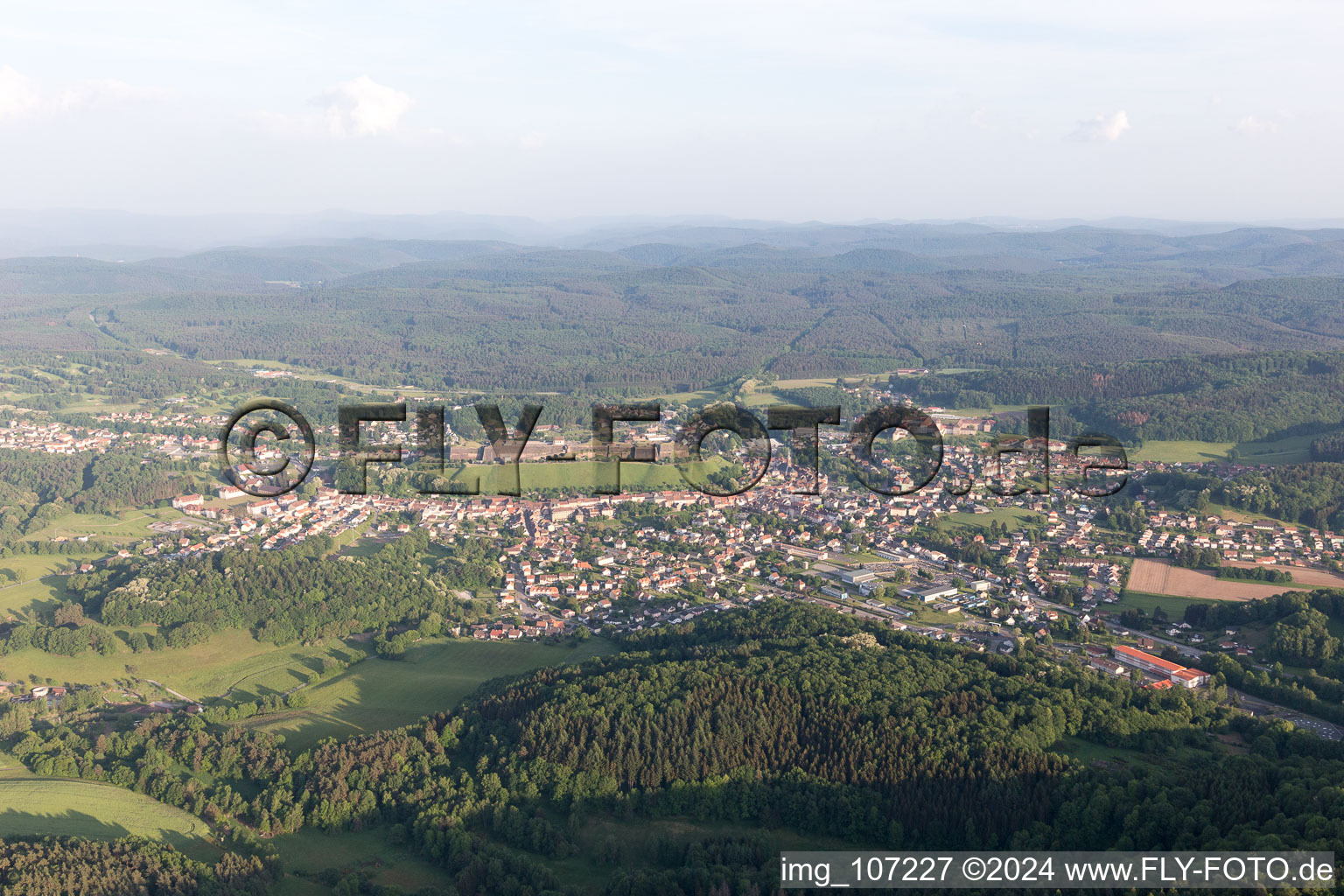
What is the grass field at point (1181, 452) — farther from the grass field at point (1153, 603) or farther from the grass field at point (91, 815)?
the grass field at point (91, 815)

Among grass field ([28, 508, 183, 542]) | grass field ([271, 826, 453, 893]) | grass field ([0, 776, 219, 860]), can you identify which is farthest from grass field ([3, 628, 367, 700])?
grass field ([28, 508, 183, 542])

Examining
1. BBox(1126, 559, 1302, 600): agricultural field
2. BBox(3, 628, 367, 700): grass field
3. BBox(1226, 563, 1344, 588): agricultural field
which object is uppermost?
BBox(1226, 563, 1344, 588): agricultural field

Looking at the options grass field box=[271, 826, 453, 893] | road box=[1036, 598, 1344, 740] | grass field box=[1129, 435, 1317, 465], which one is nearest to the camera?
grass field box=[271, 826, 453, 893]

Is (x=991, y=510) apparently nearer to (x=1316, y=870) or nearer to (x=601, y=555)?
(x=601, y=555)

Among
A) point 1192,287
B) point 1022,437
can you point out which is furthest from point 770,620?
point 1192,287

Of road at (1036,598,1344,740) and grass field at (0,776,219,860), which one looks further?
road at (1036,598,1344,740)

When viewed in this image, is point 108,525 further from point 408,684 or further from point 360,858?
point 360,858

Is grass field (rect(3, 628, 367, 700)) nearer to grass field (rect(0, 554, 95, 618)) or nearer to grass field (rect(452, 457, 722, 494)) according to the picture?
grass field (rect(0, 554, 95, 618))

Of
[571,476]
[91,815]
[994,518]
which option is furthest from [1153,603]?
[91,815]
